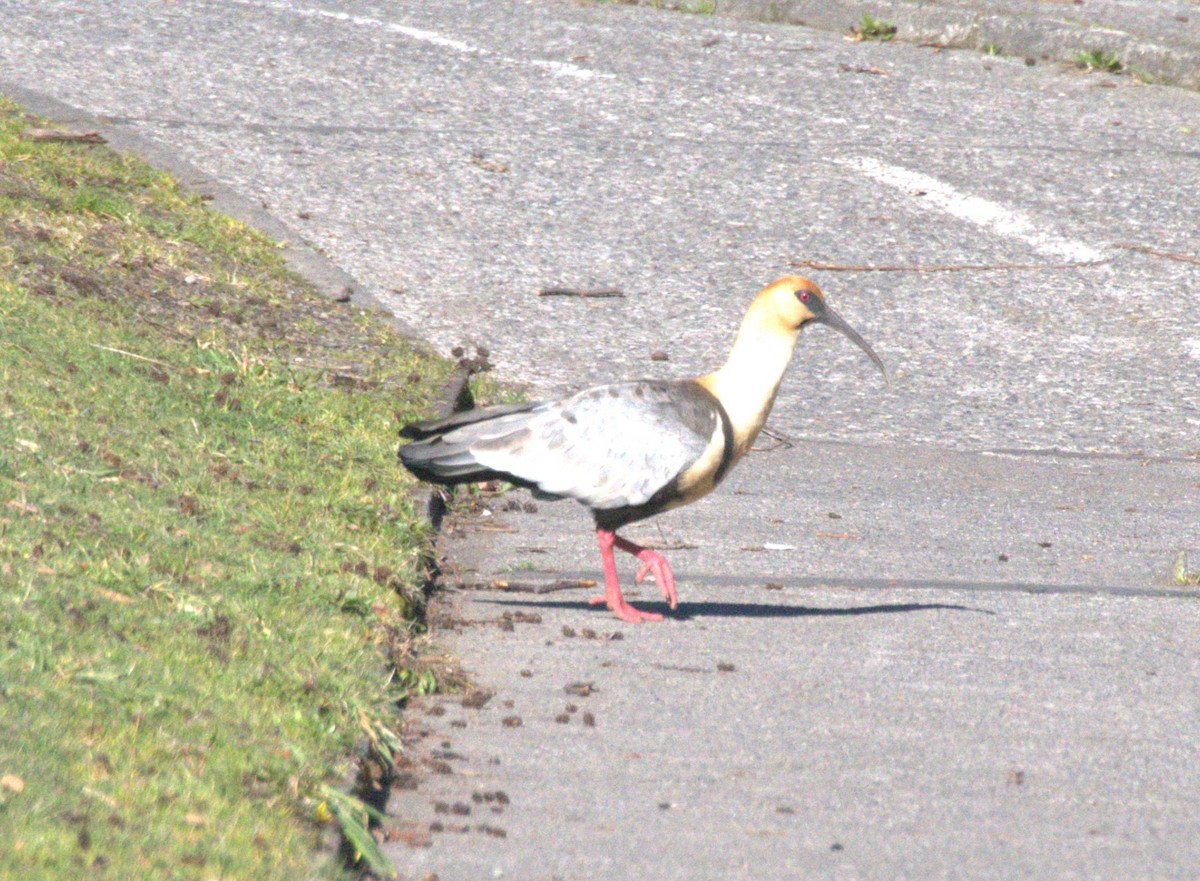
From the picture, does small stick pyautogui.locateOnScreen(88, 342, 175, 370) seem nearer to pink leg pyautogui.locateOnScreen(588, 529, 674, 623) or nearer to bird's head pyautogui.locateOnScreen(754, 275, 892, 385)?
pink leg pyautogui.locateOnScreen(588, 529, 674, 623)

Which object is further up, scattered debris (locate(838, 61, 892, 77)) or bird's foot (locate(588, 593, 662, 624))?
bird's foot (locate(588, 593, 662, 624))

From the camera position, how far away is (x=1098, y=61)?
13039 millimetres

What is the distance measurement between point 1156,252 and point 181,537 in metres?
6.87

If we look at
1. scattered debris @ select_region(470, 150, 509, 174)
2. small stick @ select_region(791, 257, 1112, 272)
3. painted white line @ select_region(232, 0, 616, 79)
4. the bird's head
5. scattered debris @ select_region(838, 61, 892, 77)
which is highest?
the bird's head

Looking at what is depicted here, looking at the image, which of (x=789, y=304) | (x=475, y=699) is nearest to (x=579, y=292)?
(x=789, y=304)

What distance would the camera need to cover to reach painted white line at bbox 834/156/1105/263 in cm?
994

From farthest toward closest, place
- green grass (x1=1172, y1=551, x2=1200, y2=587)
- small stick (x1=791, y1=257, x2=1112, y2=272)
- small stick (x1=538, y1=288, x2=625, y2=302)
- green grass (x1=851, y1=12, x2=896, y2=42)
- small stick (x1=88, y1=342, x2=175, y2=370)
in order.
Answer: green grass (x1=851, y1=12, x2=896, y2=42) → small stick (x1=791, y1=257, x2=1112, y2=272) → small stick (x1=538, y1=288, x2=625, y2=302) → small stick (x1=88, y1=342, x2=175, y2=370) → green grass (x1=1172, y1=551, x2=1200, y2=587)

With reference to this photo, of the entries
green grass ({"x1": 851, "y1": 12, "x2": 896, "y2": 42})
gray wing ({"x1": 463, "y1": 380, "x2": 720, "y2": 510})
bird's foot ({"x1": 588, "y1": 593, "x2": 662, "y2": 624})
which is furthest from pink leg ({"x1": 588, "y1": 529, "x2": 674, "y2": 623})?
green grass ({"x1": 851, "y1": 12, "x2": 896, "y2": 42})

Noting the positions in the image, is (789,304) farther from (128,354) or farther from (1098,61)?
(1098,61)

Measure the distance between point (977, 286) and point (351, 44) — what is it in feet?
19.7

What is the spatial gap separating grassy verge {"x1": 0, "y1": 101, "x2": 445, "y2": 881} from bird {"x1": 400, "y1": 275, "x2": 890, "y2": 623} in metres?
0.37

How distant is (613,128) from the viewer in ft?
38.3

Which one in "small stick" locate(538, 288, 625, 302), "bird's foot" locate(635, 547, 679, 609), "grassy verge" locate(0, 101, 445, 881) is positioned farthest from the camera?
"small stick" locate(538, 288, 625, 302)

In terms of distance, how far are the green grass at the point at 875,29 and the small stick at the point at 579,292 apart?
6.02 m
